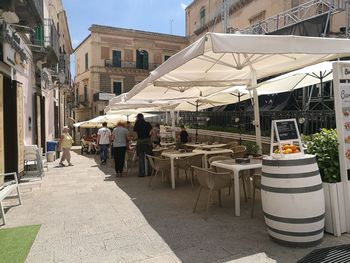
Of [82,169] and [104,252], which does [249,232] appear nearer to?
[104,252]

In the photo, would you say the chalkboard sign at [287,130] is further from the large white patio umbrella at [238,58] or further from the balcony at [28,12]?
the balcony at [28,12]

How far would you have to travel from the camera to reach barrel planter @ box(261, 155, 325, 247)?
3.66m

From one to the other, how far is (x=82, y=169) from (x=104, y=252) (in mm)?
7780

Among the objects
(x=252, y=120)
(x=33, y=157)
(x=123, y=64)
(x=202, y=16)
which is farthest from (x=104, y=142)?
(x=123, y=64)

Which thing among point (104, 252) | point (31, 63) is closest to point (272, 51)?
point (104, 252)

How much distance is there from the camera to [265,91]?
9.16m

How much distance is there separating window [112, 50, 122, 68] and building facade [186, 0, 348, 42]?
402 inches

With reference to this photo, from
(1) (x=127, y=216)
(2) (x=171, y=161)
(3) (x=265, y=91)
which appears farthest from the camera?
(3) (x=265, y=91)

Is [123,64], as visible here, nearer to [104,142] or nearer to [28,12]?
[104,142]

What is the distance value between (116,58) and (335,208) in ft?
117

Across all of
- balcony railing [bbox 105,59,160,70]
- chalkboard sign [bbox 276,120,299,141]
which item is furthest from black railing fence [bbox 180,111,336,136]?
balcony railing [bbox 105,59,160,70]

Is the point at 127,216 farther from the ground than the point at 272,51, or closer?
closer

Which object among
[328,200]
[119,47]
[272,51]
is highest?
[119,47]

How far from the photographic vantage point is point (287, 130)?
Answer: 4.56 m
